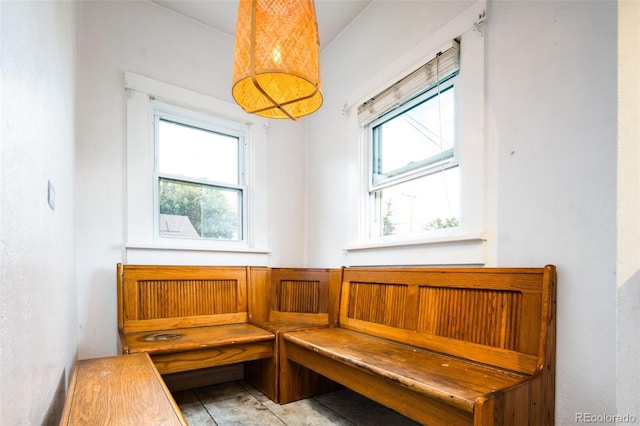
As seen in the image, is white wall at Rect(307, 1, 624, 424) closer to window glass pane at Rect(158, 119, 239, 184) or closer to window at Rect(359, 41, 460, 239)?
→ window at Rect(359, 41, 460, 239)

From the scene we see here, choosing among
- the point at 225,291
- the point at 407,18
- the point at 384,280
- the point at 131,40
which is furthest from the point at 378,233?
the point at 131,40

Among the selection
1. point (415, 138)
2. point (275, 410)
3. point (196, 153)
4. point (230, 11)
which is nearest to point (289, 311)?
point (275, 410)

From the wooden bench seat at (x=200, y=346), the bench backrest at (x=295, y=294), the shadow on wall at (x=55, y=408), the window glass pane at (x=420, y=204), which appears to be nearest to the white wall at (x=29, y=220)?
the shadow on wall at (x=55, y=408)

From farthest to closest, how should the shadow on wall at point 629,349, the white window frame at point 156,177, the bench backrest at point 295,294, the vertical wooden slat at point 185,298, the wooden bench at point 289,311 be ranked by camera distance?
the bench backrest at point 295,294 < the white window frame at point 156,177 < the vertical wooden slat at point 185,298 < the wooden bench at point 289,311 < the shadow on wall at point 629,349

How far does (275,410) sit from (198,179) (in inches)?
75.4

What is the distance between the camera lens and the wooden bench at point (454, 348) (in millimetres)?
1357

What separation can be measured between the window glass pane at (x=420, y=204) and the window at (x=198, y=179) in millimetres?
1346

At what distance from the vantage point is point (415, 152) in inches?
97.3

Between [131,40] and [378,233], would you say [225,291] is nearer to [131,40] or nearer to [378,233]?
[378,233]

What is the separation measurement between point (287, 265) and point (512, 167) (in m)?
2.23

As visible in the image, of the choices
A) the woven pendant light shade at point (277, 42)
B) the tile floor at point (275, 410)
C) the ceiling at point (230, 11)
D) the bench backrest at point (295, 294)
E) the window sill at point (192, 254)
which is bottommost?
the tile floor at point (275, 410)

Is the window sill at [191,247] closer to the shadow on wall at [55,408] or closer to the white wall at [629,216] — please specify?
the shadow on wall at [55,408]

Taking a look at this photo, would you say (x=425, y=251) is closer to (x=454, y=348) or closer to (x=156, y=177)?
(x=454, y=348)

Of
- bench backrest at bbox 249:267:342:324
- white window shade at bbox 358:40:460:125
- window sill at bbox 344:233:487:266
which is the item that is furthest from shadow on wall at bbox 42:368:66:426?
white window shade at bbox 358:40:460:125
